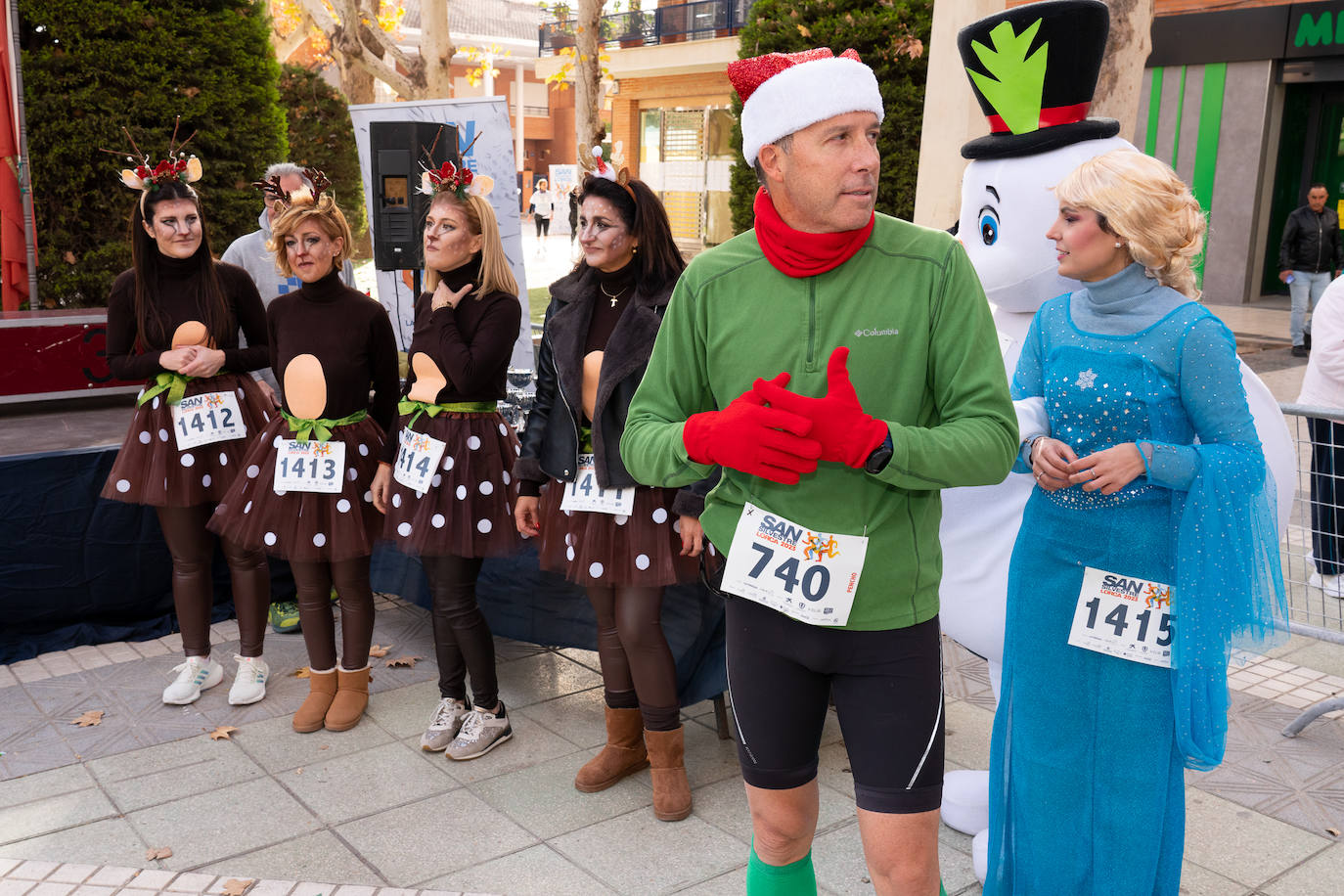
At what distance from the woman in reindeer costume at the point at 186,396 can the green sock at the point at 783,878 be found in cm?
271

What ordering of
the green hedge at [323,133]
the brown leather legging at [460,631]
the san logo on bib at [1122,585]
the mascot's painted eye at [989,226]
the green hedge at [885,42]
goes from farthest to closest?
the green hedge at [323,133] < the green hedge at [885,42] < the brown leather legging at [460,631] < the mascot's painted eye at [989,226] < the san logo on bib at [1122,585]

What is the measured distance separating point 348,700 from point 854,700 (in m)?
2.61

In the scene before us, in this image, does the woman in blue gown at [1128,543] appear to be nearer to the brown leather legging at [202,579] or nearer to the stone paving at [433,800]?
the stone paving at [433,800]

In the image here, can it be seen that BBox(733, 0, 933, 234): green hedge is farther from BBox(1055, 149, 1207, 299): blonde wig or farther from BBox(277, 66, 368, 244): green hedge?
BBox(1055, 149, 1207, 299): blonde wig

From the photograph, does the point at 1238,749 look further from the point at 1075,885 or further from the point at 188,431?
the point at 188,431

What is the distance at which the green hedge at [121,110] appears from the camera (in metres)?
8.23

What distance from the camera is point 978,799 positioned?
10.8ft

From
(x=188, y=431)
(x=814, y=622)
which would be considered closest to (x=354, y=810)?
(x=188, y=431)

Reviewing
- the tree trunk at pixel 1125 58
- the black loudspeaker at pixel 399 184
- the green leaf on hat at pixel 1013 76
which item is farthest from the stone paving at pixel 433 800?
the tree trunk at pixel 1125 58

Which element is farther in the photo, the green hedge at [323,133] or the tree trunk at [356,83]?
the green hedge at [323,133]

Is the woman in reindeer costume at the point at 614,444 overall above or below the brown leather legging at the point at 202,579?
above

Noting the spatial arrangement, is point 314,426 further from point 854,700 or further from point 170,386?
point 854,700

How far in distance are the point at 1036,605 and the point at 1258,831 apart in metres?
1.41

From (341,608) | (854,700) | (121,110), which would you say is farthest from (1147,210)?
(121,110)
